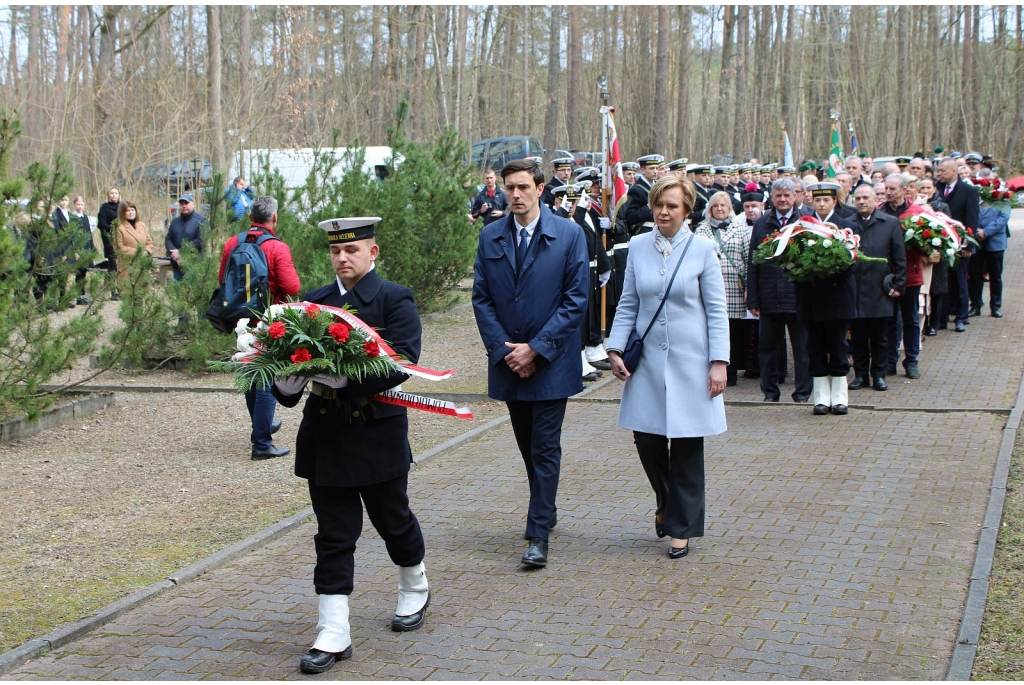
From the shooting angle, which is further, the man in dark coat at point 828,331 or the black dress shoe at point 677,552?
the man in dark coat at point 828,331

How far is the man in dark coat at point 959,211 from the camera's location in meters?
14.9

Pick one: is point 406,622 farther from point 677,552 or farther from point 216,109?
point 216,109

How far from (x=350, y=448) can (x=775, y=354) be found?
6.88 m

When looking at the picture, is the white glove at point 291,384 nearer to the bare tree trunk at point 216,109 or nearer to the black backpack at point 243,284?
the black backpack at point 243,284

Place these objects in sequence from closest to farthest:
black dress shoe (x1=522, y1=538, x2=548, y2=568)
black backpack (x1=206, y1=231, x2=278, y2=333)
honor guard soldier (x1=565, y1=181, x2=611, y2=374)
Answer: black dress shoe (x1=522, y1=538, x2=548, y2=568) < black backpack (x1=206, y1=231, x2=278, y2=333) < honor guard soldier (x1=565, y1=181, x2=611, y2=374)

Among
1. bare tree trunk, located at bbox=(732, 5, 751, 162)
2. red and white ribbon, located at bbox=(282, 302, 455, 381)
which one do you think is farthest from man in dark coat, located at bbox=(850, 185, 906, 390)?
bare tree trunk, located at bbox=(732, 5, 751, 162)

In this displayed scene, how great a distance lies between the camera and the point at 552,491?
6.23 m

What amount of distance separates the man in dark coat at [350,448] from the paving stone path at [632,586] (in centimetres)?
34

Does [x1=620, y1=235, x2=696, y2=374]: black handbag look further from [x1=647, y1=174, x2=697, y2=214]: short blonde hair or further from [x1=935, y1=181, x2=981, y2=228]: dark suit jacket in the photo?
[x1=935, y1=181, x2=981, y2=228]: dark suit jacket

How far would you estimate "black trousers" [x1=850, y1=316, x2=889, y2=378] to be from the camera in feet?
36.8

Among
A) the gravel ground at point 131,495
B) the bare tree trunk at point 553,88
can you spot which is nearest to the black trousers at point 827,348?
the gravel ground at point 131,495

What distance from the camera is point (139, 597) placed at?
→ 5.66 m

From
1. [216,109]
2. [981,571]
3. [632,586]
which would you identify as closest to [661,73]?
[216,109]

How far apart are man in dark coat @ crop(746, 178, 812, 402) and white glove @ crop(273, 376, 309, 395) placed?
6.64 m
